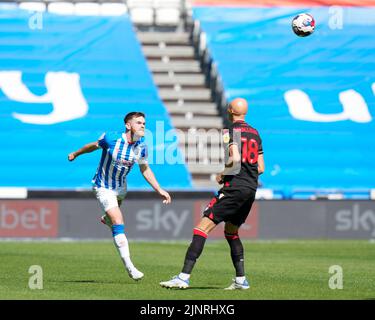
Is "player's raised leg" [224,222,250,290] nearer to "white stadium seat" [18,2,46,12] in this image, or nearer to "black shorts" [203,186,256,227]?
"black shorts" [203,186,256,227]

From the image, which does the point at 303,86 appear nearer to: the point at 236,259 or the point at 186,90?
the point at 186,90

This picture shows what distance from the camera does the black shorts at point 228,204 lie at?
11734 mm

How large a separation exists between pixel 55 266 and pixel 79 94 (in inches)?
507

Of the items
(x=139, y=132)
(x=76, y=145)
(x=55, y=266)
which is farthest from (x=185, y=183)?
(x=139, y=132)

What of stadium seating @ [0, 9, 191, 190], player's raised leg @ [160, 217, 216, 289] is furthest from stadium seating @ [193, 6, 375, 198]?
player's raised leg @ [160, 217, 216, 289]

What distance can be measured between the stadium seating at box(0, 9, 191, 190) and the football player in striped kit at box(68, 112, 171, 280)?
1284cm

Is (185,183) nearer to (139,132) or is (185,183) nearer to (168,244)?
(168,244)

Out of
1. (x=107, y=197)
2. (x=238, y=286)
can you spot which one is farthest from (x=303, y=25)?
(x=238, y=286)

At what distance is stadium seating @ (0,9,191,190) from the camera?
26.6 m

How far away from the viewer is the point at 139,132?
13039mm

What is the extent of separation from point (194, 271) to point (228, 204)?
3519 millimetres

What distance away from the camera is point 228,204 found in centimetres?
1174

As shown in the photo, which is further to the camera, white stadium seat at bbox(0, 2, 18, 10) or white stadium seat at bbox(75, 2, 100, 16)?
white stadium seat at bbox(75, 2, 100, 16)

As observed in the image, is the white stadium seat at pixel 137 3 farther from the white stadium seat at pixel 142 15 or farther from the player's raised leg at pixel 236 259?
the player's raised leg at pixel 236 259
